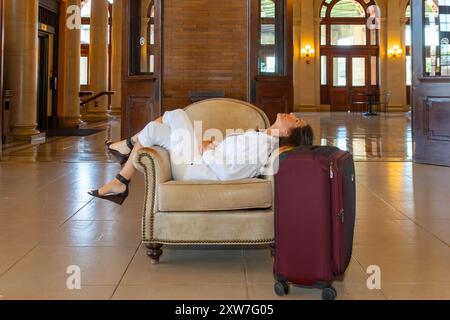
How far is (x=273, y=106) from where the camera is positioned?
819 centimetres

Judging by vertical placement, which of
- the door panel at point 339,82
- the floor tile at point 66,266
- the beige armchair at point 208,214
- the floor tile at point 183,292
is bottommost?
the floor tile at point 183,292

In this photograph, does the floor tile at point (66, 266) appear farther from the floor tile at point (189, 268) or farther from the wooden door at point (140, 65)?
the wooden door at point (140, 65)

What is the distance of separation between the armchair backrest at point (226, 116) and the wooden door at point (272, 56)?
4.32m

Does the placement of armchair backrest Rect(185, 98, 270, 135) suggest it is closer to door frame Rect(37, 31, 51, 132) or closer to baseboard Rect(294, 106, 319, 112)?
door frame Rect(37, 31, 51, 132)

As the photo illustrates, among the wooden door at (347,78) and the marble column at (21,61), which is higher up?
the wooden door at (347,78)

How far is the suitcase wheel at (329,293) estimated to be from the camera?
242cm

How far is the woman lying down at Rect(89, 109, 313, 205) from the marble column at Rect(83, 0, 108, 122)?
Answer: 1348cm

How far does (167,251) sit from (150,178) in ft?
1.70

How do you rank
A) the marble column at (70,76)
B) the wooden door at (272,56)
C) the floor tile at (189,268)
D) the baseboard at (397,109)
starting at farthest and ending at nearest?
the baseboard at (397,109)
the marble column at (70,76)
the wooden door at (272,56)
the floor tile at (189,268)

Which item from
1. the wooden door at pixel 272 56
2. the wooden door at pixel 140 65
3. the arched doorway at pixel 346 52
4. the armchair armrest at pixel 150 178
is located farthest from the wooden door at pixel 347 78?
the armchair armrest at pixel 150 178

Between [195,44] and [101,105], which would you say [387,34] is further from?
[195,44]

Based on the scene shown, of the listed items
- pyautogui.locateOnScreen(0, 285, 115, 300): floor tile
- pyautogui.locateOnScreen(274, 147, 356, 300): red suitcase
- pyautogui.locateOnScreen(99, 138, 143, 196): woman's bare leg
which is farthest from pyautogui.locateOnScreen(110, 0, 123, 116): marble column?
pyautogui.locateOnScreen(274, 147, 356, 300): red suitcase

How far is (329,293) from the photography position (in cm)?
242

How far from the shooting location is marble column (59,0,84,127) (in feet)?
44.6
